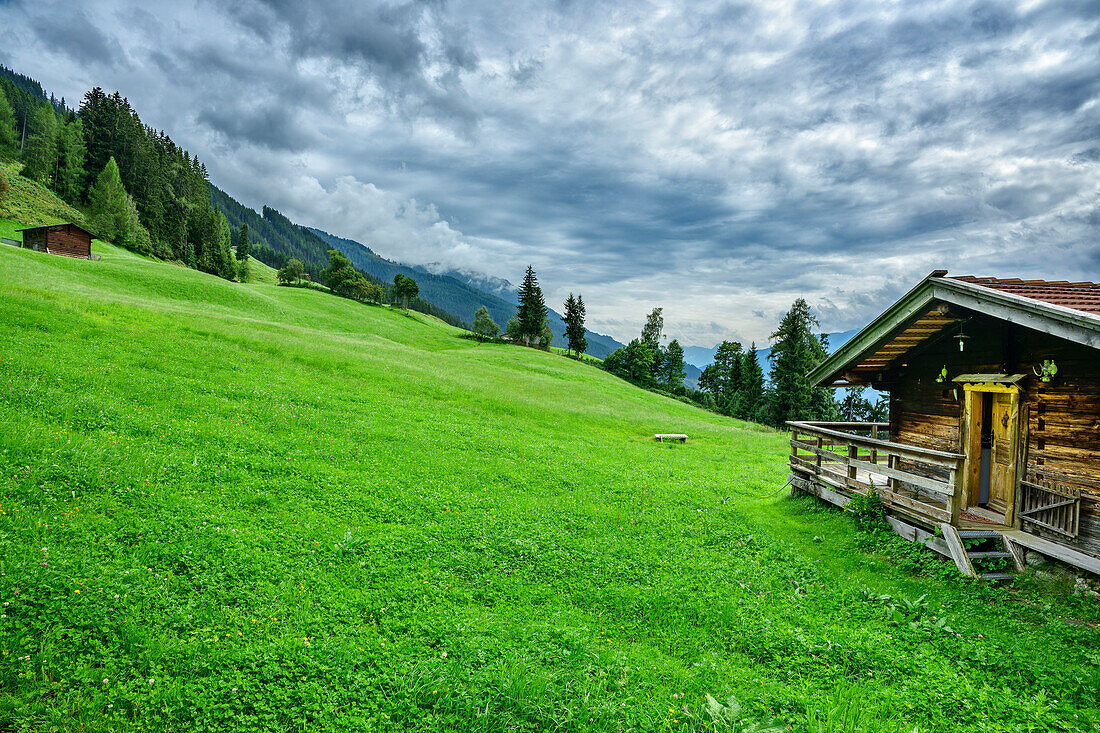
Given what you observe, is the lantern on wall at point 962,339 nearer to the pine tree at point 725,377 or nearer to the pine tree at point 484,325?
the pine tree at point 725,377

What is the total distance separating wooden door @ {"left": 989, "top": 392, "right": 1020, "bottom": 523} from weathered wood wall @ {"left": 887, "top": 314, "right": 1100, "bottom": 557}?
25 centimetres

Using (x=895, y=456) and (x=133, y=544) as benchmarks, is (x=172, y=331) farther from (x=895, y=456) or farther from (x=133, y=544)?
(x=895, y=456)

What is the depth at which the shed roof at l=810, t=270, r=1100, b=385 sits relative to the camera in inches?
344

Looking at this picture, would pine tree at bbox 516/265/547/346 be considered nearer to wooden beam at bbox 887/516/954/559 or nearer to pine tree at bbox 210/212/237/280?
pine tree at bbox 210/212/237/280

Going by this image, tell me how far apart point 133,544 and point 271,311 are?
53.8m

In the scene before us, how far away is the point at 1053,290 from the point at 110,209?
11260cm

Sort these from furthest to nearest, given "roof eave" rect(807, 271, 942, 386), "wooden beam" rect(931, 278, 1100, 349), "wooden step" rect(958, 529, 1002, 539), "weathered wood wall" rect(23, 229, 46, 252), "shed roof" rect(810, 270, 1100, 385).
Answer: "weathered wood wall" rect(23, 229, 46, 252), "roof eave" rect(807, 271, 942, 386), "wooden step" rect(958, 529, 1002, 539), "shed roof" rect(810, 270, 1100, 385), "wooden beam" rect(931, 278, 1100, 349)

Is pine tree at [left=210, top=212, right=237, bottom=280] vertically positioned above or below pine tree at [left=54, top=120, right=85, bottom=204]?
below

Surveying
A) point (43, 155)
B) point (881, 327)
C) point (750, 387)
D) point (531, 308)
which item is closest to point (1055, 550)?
point (881, 327)

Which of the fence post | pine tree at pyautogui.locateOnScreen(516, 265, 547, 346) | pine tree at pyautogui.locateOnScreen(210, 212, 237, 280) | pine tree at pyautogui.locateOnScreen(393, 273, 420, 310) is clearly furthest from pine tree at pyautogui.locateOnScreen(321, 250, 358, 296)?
the fence post

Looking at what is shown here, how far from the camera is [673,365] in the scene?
10525 cm

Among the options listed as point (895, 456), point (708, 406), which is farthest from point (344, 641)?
point (708, 406)

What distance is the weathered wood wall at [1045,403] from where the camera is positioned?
9.98 metres

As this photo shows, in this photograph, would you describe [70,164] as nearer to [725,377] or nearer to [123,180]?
[123,180]
